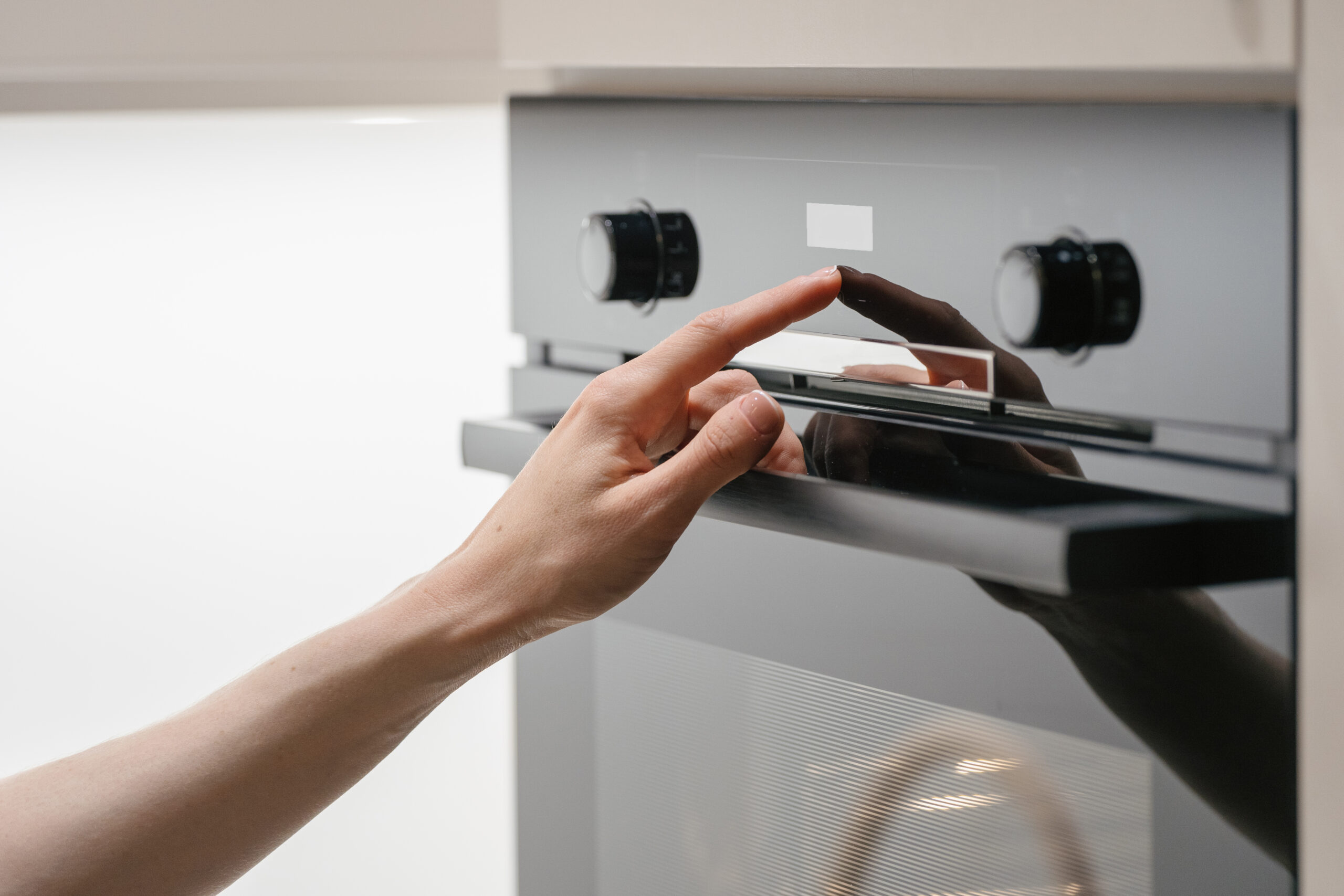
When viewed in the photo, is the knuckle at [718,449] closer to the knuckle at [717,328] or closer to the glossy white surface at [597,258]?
the knuckle at [717,328]

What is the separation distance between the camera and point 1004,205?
1.49ft

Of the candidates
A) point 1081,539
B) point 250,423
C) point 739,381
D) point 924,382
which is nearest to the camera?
point 1081,539

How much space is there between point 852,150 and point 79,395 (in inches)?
33.4

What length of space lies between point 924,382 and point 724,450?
0.08 meters

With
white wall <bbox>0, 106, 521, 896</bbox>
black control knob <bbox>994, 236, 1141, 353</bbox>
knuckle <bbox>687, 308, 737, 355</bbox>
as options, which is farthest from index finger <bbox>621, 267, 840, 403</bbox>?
white wall <bbox>0, 106, 521, 896</bbox>

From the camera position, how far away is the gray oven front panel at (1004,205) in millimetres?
385

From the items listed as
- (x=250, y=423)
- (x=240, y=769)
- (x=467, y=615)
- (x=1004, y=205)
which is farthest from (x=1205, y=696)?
(x=250, y=423)

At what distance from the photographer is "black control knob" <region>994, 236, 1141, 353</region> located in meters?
0.42

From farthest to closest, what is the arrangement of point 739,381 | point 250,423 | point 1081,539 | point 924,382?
point 250,423 → point 739,381 → point 924,382 → point 1081,539

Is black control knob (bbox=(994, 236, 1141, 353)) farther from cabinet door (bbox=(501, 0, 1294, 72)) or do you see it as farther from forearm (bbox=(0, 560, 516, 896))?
forearm (bbox=(0, 560, 516, 896))

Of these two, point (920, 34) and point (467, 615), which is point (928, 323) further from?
point (467, 615)

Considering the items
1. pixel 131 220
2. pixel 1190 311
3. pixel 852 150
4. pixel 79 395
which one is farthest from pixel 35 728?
pixel 1190 311

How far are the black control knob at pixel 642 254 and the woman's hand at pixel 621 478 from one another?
7cm

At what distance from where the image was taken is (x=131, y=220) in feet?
3.50
